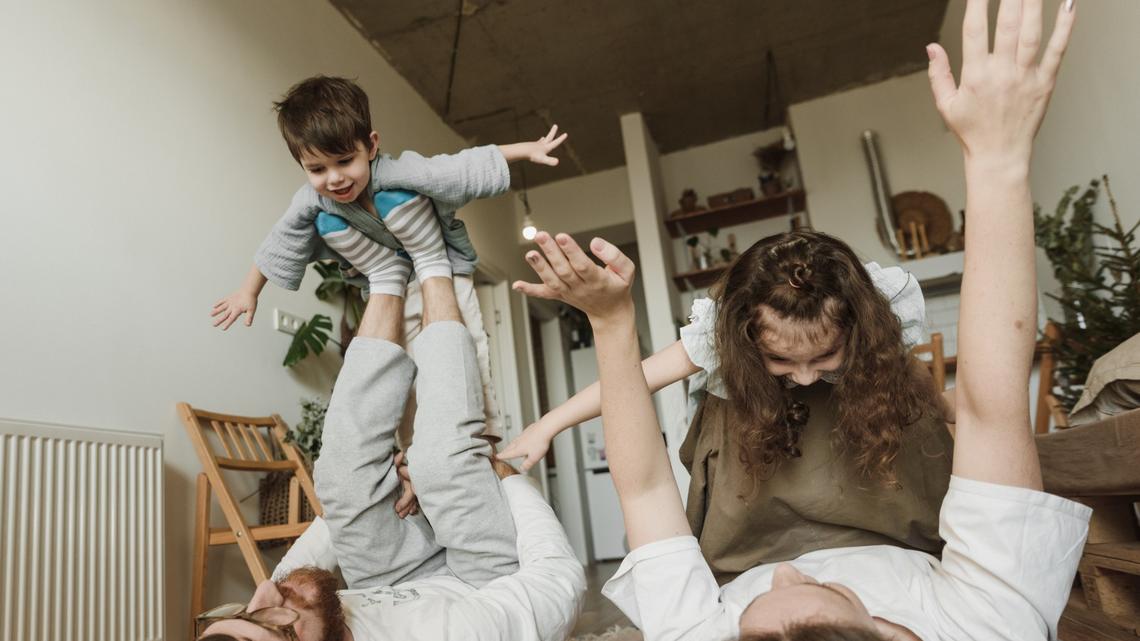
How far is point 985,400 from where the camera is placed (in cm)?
80

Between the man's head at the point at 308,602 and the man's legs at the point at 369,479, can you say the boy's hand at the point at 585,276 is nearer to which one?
the man's head at the point at 308,602

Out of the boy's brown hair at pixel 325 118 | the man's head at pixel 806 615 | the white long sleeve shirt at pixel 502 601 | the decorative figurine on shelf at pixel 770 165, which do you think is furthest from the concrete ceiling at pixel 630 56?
the man's head at pixel 806 615

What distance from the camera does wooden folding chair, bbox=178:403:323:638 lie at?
2.21 metres

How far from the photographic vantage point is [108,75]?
2381 mm

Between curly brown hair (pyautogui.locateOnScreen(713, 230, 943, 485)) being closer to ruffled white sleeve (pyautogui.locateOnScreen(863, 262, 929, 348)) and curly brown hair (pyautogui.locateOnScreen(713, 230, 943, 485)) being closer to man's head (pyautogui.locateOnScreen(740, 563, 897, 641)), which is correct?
ruffled white sleeve (pyautogui.locateOnScreen(863, 262, 929, 348))

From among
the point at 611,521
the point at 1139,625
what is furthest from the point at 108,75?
the point at 611,521

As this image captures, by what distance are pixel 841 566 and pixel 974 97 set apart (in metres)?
0.66

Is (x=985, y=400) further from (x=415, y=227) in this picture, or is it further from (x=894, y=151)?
(x=894, y=151)

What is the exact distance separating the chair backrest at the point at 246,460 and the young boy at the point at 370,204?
0.58 metres

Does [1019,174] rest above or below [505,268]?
below

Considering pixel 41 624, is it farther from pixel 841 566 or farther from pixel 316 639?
pixel 841 566

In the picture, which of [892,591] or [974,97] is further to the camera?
[892,591]

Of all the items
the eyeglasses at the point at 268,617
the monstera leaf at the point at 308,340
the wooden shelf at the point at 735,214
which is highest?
the wooden shelf at the point at 735,214

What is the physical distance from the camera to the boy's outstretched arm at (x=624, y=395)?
0.83 metres
